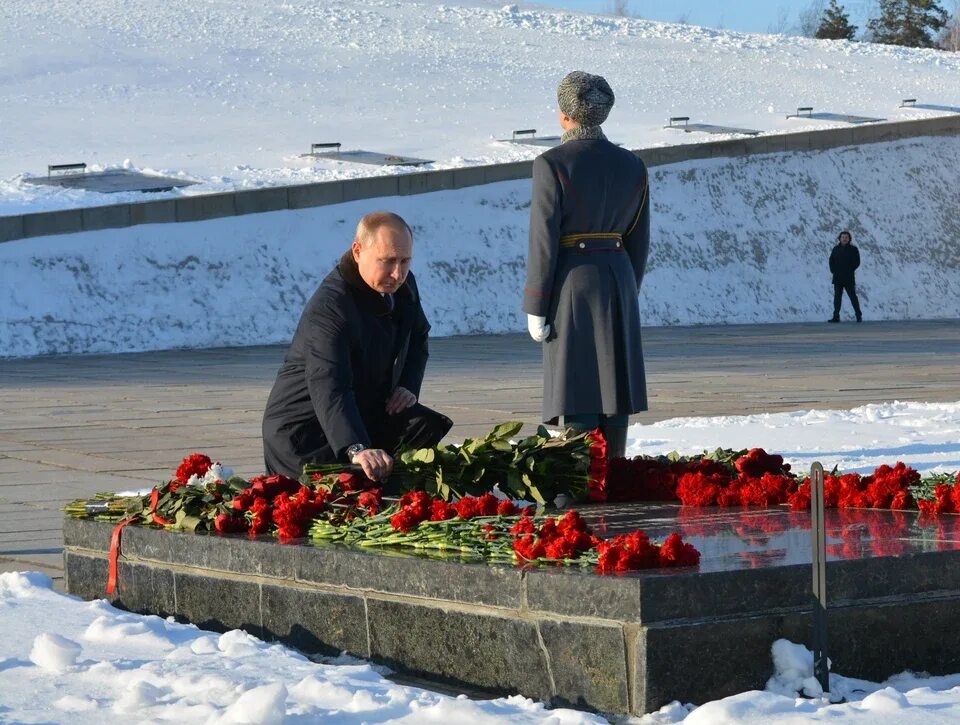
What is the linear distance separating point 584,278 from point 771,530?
227 centimetres

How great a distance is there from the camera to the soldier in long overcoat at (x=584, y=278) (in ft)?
22.4

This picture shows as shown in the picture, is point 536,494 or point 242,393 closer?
point 536,494

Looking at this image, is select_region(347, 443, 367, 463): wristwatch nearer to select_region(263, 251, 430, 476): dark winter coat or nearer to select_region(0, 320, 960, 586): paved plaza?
select_region(263, 251, 430, 476): dark winter coat

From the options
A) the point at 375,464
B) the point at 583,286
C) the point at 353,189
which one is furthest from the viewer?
the point at 353,189

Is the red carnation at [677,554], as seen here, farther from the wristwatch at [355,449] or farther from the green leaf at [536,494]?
the wristwatch at [355,449]

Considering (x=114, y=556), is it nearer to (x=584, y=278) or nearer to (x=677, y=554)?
(x=677, y=554)

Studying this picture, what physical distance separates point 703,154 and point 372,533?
98.8ft

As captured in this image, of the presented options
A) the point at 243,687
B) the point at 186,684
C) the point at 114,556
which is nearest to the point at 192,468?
the point at 114,556

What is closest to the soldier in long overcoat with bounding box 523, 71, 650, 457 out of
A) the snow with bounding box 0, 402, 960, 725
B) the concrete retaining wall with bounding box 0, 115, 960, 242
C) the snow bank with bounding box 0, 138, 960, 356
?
the snow with bounding box 0, 402, 960, 725

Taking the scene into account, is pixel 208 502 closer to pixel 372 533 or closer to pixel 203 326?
pixel 372 533

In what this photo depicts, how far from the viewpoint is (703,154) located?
34094 mm

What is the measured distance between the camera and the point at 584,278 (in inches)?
269

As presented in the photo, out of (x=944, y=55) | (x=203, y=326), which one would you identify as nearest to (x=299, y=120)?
(x=203, y=326)

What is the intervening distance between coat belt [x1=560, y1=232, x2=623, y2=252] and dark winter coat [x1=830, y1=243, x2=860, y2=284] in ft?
71.3
